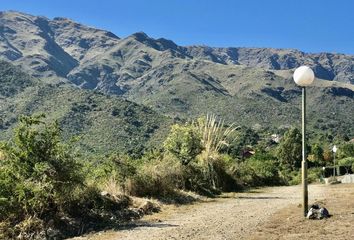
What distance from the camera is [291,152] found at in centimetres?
5397

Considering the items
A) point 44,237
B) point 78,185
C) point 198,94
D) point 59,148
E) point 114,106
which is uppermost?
point 198,94

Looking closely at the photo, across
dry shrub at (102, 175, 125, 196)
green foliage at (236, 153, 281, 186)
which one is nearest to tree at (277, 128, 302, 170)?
green foliage at (236, 153, 281, 186)

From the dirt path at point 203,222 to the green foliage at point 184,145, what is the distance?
3.61 meters

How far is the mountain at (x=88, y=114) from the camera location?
85000mm

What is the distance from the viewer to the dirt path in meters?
9.91

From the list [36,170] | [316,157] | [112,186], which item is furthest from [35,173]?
[316,157]

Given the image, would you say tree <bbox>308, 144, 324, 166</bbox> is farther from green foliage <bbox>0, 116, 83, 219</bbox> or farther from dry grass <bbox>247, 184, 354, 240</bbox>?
green foliage <bbox>0, 116, 83, 219</bbox>

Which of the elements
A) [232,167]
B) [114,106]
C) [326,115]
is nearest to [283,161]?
[232,167]

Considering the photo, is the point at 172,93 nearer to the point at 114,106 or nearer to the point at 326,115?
the point at 326,115

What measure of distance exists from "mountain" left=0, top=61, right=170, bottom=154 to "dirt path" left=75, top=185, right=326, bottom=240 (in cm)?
6318

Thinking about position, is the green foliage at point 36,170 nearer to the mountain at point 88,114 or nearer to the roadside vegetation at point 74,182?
the roadside vegetation at point 74,182

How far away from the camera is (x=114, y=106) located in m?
101

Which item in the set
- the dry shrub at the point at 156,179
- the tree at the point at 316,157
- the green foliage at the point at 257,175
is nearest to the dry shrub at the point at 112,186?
the dry shrub at the point at 156,179

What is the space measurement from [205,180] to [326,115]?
147068 mm
